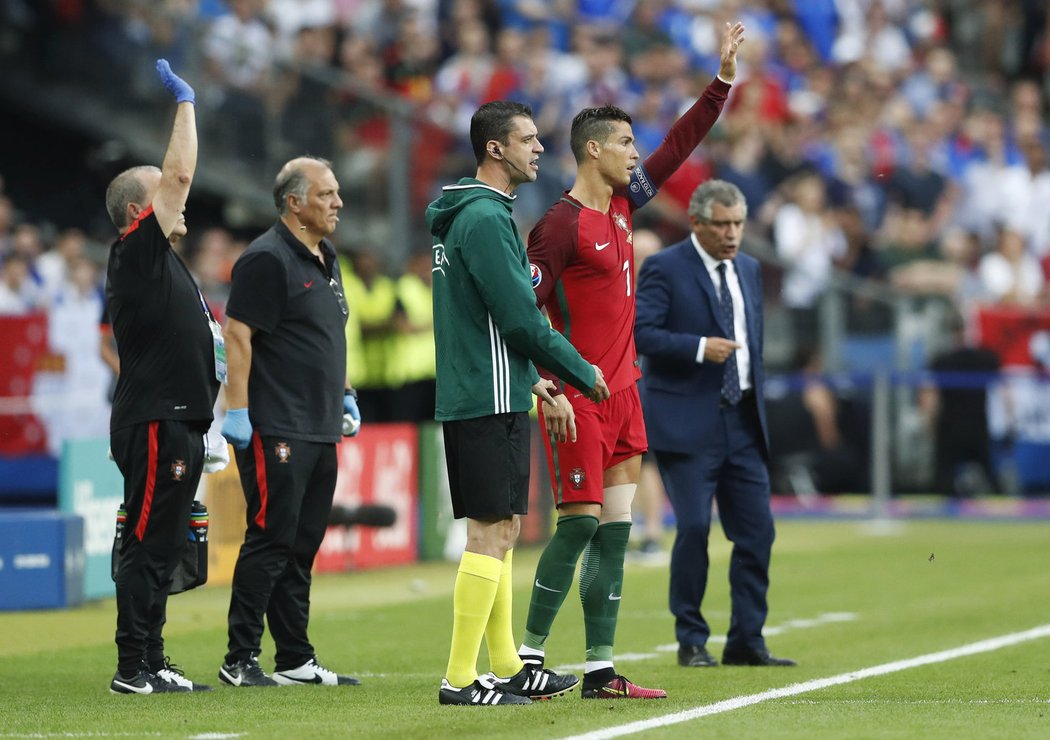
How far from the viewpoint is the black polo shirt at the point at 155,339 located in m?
8.26

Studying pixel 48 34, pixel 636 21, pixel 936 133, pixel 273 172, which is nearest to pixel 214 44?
A: pixel 273 172

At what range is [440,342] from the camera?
7.63m

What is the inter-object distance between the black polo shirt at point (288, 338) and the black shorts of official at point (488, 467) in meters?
1.40

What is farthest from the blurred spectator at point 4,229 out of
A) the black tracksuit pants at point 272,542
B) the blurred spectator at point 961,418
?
the black tracksuit pants at point 272,542

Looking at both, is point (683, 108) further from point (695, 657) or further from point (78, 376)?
point (695, 657)

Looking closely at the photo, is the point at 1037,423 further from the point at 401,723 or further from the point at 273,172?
the point at 401,723

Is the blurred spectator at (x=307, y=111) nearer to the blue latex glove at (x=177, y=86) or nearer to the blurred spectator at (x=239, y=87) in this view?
the blurred spectator at (x=239, y=87)

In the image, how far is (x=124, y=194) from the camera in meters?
8.46

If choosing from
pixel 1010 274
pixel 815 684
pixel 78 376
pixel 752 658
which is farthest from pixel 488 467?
pixel 1010 274

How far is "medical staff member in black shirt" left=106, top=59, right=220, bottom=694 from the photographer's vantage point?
8.26 m

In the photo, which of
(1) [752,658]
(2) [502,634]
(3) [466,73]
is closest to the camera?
(2) [502,634]

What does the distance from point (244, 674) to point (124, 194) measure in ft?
7.10

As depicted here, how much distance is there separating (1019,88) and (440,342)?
20891 mm

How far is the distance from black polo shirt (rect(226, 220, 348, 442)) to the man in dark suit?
1728mm
